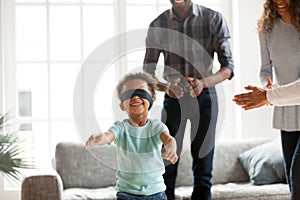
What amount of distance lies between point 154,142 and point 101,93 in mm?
379

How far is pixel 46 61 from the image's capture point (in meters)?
4.43

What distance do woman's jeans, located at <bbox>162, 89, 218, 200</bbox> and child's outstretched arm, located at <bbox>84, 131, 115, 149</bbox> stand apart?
2.08ft

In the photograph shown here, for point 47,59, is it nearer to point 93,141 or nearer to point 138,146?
point 138,146

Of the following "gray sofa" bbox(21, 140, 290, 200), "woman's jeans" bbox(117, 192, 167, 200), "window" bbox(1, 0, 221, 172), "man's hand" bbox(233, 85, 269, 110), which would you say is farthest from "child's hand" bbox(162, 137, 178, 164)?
"window" bbox(1, 0, 221, 172)

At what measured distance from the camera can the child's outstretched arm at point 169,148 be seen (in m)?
2.38

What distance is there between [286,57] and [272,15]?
20 cm

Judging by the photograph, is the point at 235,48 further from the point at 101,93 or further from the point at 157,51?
the point at 101,93

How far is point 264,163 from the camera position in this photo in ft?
12.6

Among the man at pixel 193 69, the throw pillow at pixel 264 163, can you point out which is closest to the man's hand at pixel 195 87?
the man at pixel 193 69

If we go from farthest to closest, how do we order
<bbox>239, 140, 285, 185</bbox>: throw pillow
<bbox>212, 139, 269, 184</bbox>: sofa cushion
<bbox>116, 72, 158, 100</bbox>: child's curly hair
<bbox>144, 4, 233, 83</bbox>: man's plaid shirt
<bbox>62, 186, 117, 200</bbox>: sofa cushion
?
<bbox>212, 139, 269, 184</bbox>: sofa cushion < <bbox>239, 140, 285, 185</bbox>: throw pillow < <bbox>62, 186, 117, 200</bbox>: sofa cushion < <bbox>144, 4, 233, 83</bbox>: man's plaid shirt < <bbox>116, 72, 158, 100</bbox>: child's curly hair

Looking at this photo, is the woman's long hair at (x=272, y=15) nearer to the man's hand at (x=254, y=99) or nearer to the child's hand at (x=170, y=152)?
the man's hand at (x=254, y=99)

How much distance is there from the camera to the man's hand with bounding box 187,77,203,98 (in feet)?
9.71

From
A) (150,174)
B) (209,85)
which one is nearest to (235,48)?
(209,85)

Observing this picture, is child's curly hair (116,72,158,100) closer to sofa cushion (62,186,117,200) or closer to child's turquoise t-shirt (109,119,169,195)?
child's turquoise t-shirt (109,119,169,195)
